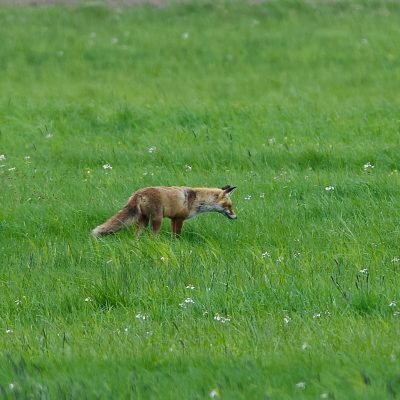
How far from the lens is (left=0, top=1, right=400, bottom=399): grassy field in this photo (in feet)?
20.9

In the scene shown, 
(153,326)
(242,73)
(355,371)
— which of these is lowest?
(242,73)

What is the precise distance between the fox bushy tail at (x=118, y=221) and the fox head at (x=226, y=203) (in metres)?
1.00

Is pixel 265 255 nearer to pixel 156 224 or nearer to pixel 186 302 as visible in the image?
pixel 186 302

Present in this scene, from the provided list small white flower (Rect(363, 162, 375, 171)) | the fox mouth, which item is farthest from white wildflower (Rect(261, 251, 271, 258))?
small white flower (Rect(363, 162, 375, 171))

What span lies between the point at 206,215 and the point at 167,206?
858 mm

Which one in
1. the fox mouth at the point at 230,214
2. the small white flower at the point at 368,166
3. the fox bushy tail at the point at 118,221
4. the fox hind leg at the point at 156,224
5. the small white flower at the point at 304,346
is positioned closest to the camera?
the small white flower at the point at 304,346

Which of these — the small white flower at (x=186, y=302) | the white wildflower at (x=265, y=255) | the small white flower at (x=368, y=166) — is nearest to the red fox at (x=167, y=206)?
the white wildflower at (x=265, y=255)

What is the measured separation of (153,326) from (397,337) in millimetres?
1799

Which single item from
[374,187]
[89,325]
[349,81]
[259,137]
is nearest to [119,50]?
[349,81]

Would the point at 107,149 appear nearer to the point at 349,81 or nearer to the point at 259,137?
the point at 259,137

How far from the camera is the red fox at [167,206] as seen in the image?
1030 cm

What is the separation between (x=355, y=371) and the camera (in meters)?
5.97

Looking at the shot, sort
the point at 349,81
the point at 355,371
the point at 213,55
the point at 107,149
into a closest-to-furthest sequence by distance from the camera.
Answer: the point at 355,371, the point at 107,149, the point at 349,81, the point at 213,55

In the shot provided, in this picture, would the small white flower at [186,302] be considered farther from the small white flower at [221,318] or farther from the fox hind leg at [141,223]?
the fox hind leg at [141,223]
